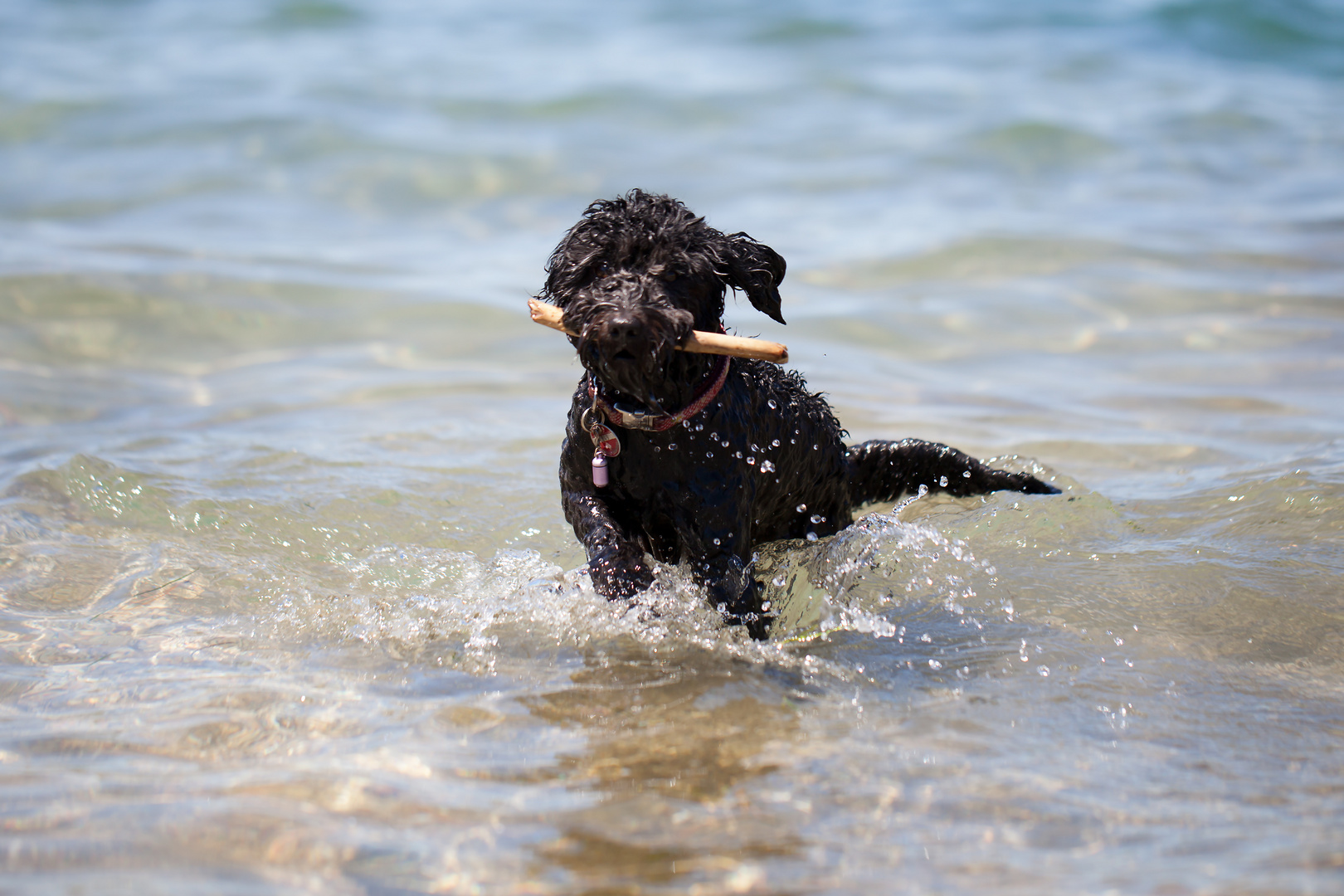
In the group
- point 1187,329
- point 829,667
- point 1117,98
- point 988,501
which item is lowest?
point 829,667

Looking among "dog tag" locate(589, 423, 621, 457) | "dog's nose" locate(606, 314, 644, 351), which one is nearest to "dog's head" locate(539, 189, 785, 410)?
"dog's nose" locate(606, 314, 644, 351)

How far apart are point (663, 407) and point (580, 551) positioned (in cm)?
156

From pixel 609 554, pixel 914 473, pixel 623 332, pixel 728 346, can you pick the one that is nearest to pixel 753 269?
pixel 728 346

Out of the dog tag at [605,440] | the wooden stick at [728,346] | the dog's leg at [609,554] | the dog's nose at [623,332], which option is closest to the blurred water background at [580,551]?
the dog's leg at [609,554]

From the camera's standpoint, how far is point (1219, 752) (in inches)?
134

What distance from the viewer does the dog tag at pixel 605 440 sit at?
13.5ft

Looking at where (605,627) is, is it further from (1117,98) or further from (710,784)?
(1117,98)

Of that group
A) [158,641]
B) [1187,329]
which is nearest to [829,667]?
[158,641]

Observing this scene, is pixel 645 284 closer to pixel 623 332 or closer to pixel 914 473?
pixel 623 332

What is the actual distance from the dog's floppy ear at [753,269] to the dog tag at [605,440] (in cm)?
70

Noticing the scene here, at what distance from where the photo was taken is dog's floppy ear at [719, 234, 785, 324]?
13.9 feet

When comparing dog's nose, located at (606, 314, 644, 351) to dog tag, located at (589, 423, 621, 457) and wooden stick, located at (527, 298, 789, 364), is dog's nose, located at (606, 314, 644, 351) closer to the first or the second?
wooden stick, located at (527, 298, 789, 364)

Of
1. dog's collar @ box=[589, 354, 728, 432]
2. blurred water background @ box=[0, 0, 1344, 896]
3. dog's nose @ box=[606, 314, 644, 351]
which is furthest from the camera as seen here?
dog's collar @ box=[589, 354, 728, 432]

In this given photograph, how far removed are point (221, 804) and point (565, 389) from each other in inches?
220
